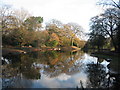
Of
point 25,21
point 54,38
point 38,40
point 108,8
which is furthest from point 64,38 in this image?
point 108,8

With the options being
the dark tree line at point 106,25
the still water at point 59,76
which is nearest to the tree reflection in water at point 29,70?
the still water at point 59,76

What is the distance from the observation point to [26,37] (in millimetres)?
27016

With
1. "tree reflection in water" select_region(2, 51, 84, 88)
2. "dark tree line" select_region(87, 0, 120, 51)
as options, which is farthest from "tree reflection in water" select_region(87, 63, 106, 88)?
"dark tree line" select_region(87, 0, 120, 51)

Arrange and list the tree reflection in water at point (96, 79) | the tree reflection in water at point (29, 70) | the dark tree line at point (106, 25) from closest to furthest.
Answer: the tree reflection in water at point (96, 79) < the tree reflection in water at point (29, 70) < the dark tree line at point (106, 25)

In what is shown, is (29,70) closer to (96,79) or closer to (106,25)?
(96,79)

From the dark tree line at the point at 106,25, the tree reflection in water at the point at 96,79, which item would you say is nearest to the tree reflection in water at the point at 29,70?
the tree reflection in water at the point at 96,79

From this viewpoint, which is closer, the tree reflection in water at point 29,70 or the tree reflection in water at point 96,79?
the tree reflection in water at point 96,79

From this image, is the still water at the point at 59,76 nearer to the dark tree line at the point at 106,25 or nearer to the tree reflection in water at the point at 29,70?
the tree reflection in water at the point at 29,70

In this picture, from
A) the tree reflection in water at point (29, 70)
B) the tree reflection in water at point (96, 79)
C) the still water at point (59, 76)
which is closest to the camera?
the tree reflection in water at point (96, 79)

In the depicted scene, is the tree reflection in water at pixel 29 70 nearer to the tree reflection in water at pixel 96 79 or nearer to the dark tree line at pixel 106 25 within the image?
the tree reflection in water at pixel 96 79

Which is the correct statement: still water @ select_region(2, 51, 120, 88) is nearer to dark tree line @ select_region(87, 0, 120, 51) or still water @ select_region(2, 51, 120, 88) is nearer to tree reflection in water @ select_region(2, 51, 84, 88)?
tree reflection in water @ select_region(2, 51, 84, 88)

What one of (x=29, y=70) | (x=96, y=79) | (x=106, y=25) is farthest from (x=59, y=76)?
(x=106, y=25)

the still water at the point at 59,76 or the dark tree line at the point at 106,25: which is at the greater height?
the dark tree line at the point at 106,25

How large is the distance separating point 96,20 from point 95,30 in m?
1.88
